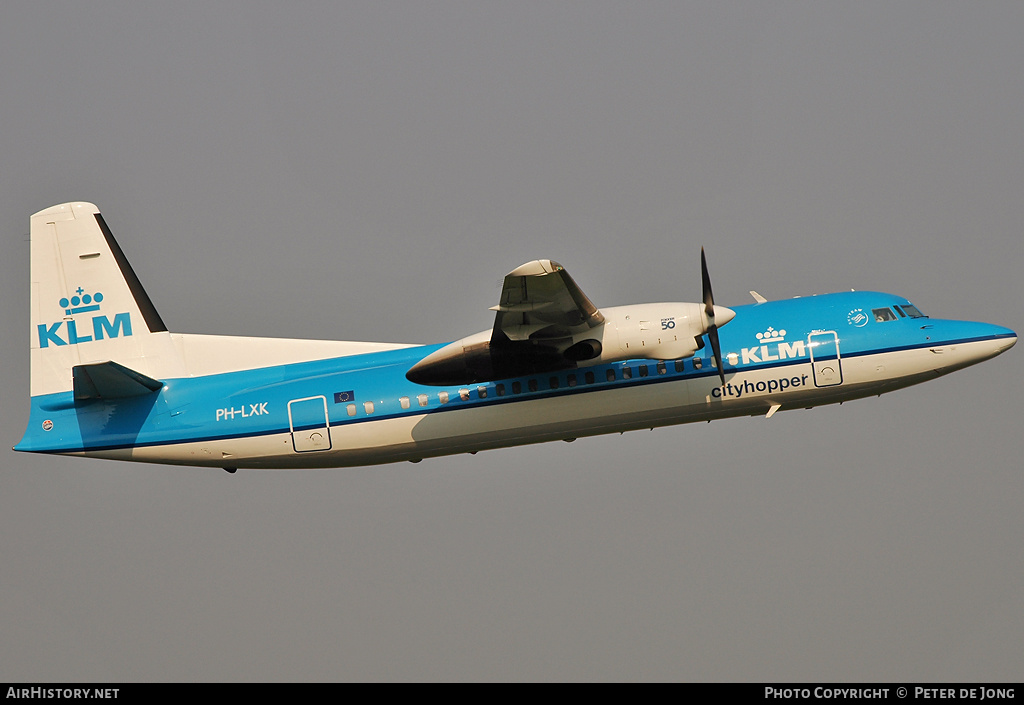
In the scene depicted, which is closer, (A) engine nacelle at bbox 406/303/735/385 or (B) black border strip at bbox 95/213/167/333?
(A) engine nacelle at bbox 406/303/735/385

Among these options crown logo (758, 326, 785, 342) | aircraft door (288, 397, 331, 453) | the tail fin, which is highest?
the tail fin

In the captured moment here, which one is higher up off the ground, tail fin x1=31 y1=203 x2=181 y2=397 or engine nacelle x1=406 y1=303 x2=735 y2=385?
Result: tail fin x1=31 y1=203 x2=181 y2=397

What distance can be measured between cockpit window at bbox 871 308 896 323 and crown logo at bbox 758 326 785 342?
1586 millimetres

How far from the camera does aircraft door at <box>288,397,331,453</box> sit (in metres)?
19.7

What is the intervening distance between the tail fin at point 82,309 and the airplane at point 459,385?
50 millimetres

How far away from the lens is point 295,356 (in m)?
20.7

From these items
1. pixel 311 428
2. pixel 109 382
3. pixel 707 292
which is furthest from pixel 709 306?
pixel 109 382

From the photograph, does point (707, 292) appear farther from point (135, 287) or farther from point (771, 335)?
point (135, 287)

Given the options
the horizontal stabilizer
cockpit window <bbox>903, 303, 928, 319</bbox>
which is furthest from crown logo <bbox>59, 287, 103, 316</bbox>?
cockpit window <bbox>903, 303, 928, 319</bbox>

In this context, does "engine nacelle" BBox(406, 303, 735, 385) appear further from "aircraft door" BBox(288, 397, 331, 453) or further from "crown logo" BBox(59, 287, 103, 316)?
"crown logo" BBox(59, 287, 103, 316)

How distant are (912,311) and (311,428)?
10.1m

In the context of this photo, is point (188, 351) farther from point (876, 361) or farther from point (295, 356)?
point (876, 361)
